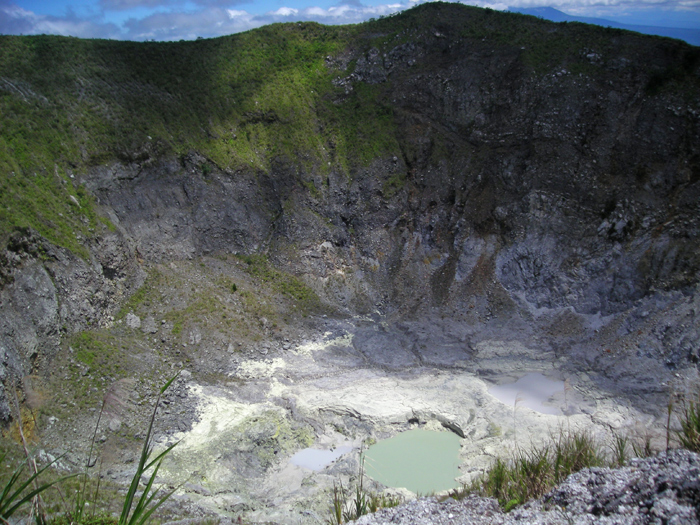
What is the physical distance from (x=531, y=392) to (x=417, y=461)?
23.7 ft

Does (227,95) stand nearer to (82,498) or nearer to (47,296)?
(47,296)

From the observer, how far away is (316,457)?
62.5 ft

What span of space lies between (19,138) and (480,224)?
26.2m

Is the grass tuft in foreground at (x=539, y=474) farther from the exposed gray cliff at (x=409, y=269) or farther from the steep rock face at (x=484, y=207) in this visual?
the steep rock face at (x=484, y=207)

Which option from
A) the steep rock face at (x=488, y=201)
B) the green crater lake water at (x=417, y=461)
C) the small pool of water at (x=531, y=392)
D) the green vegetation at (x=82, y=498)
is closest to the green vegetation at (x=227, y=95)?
the steep rock face at (x=488, y=201)

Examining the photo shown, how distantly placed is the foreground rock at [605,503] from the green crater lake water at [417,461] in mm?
7486

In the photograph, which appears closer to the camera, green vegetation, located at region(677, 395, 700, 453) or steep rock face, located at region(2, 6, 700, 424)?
green vegetation, located at region(677, 395, 700, 453)

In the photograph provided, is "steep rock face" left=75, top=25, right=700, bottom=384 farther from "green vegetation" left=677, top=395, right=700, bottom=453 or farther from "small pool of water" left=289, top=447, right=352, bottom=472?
"green vegetation" left=677, top=395, right=700, bottom=453

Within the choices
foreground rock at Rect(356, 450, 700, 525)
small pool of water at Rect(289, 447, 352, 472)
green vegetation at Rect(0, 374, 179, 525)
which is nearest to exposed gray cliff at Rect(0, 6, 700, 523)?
small pool of water at Rect(289, 447, 352, 472)

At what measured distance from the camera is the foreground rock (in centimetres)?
715

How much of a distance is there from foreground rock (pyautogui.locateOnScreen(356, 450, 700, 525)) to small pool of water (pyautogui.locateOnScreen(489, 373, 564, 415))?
Result: 1253cm

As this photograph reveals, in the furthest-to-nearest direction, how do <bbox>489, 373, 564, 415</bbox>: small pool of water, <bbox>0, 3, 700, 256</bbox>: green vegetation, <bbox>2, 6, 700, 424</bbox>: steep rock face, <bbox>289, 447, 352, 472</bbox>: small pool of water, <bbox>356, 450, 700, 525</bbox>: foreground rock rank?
<bbox>2, 6, 700, 424</bbox>: steep rock face < <bbox>0, 3, 700, 256</bbox>: green vegetation < <bbox>489, 373, 564, 415</bbox>: small pool of water < <bbox>289, 447, 352, 472</bbox>: small pool of water < <bbox>356, 450, 700, 525</bbox>: foreground rock

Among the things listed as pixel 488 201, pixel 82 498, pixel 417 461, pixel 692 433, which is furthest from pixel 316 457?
pixel 488 201

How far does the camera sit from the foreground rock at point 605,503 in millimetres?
7152
